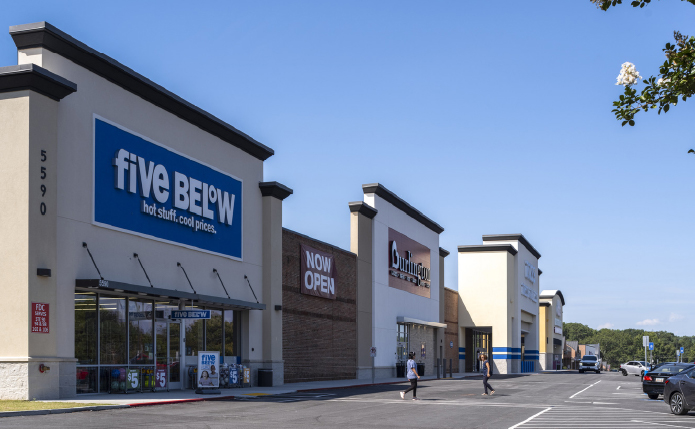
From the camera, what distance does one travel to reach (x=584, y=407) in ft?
81.8

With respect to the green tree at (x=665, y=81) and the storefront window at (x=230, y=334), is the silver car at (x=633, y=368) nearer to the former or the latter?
the storefront window at (x=230, y=334)

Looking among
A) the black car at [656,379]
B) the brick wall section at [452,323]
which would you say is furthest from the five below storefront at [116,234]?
the brick wall section at [452,323]

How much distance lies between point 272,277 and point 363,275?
12.1m

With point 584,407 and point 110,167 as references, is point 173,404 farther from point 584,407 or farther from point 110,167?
point 584,407

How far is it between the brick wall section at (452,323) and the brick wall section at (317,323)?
75.9 feet

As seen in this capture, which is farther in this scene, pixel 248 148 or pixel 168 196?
pixel 248 148

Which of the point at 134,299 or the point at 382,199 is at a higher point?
the point at 382,199

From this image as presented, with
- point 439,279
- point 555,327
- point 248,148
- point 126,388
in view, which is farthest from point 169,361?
point 555,327

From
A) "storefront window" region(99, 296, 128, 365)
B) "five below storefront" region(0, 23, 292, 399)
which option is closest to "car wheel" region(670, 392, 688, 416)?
"five below storefront" region(0, 23, 292, 399)

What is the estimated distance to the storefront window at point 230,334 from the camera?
32.8m

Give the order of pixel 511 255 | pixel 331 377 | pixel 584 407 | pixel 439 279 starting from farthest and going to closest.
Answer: pixel 511 255 < pixel 439 279 < pixel 331 377 < pixel 584 407

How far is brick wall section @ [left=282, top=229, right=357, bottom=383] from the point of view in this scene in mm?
37406

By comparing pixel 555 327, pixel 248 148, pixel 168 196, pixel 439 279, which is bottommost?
pixel 555 327

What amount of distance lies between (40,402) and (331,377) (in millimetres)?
23561
